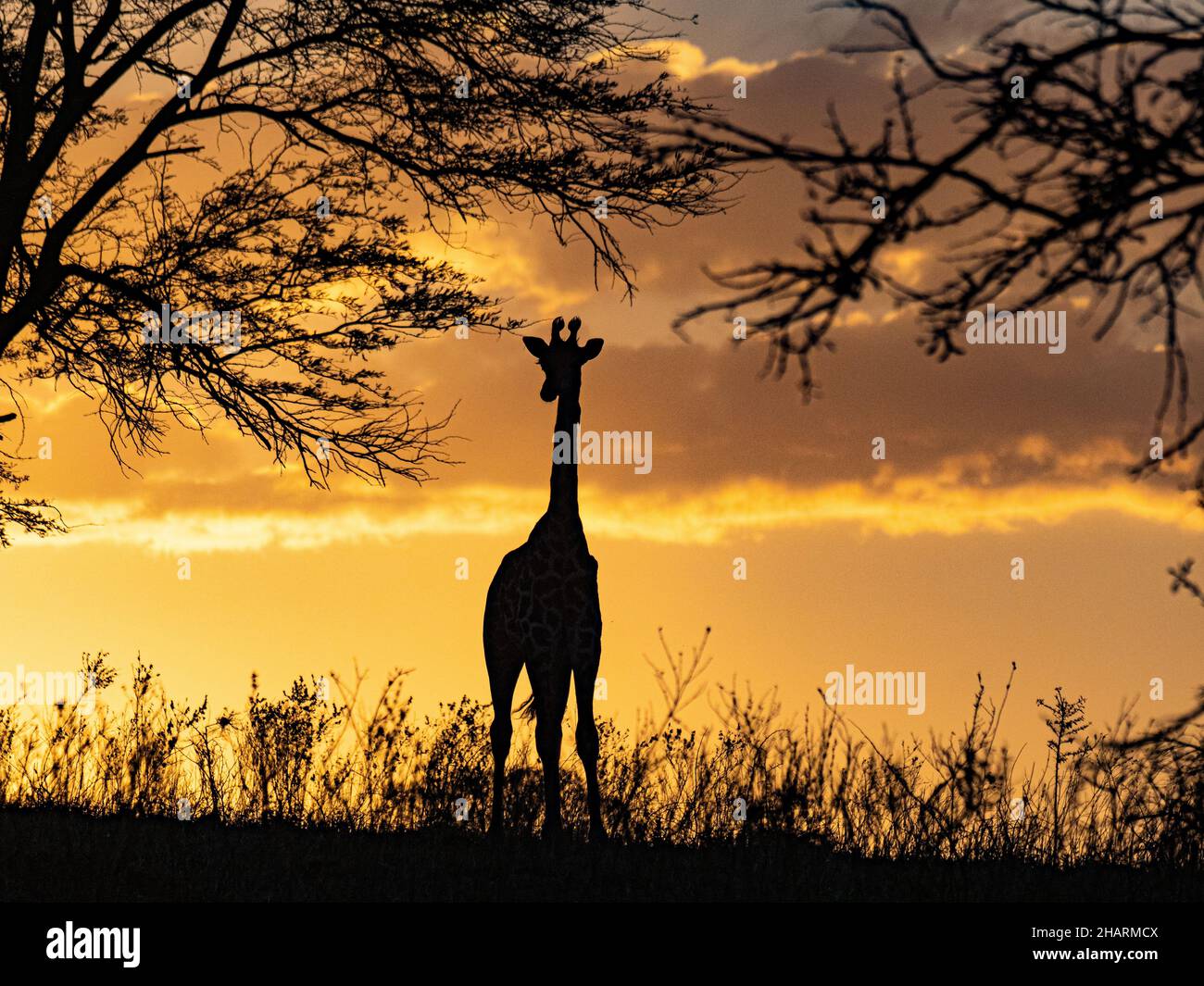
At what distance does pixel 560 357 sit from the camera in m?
10.7

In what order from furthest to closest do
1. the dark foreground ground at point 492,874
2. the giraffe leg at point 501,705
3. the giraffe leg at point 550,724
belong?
the giraffe leg at point 501,705 < the giraffe leg at point 550,724 < the dark foreground ground at point 492,874

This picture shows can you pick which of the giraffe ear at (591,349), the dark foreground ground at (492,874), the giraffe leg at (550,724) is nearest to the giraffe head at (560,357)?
the giraffe ear at (591,349)

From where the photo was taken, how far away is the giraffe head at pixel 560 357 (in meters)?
10.6

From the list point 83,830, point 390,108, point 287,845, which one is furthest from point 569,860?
point 390,108

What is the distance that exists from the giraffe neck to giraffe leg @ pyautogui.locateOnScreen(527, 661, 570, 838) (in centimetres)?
127

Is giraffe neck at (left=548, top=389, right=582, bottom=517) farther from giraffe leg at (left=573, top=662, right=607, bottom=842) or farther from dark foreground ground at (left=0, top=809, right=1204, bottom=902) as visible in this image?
dark foreground ground at (left=0, top=809, right=1204, bottom=902)

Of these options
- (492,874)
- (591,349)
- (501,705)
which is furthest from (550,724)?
(591,349)

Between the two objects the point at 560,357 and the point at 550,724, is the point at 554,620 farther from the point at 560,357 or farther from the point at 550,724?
the point at 560,357

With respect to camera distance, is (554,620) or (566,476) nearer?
(554,620)

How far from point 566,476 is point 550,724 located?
1929 mm

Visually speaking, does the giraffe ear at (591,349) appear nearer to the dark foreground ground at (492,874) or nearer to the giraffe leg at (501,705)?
the giraffe leg at (501,705)

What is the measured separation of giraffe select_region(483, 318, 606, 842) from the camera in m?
10.4
